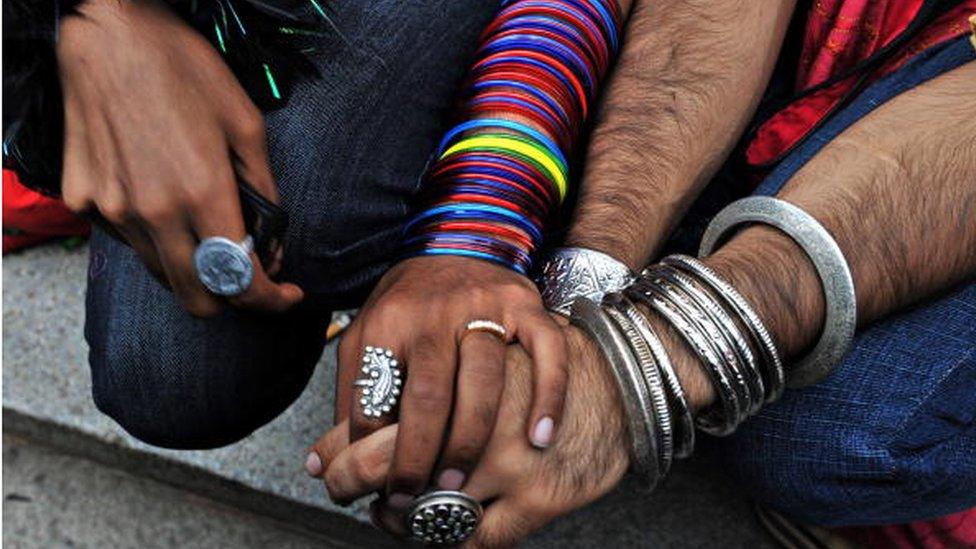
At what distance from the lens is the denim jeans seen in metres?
1.19

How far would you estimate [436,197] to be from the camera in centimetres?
123

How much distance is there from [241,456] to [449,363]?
0.86m

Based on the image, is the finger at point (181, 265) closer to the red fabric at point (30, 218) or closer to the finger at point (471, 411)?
the finger at point (471, 411)

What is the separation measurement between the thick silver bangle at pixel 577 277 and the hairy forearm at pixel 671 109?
0.04 metres

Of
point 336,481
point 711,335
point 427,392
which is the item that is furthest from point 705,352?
point 336,481

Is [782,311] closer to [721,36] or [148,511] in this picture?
[721,36]

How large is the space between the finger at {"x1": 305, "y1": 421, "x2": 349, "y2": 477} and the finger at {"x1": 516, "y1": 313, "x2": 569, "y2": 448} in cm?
19

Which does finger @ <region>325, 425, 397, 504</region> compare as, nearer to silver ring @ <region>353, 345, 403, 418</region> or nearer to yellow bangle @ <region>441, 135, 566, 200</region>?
silver ring @ <region>353, 345, 403, 418</region>

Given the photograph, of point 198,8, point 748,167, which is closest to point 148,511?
point 198,8

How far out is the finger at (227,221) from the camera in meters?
1.10

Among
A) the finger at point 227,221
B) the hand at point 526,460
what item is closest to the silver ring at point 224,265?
the finger at point 227,221

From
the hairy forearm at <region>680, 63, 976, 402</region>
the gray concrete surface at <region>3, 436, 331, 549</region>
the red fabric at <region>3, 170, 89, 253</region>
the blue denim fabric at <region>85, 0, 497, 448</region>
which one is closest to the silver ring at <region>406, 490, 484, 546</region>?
the hairy forearm at <region>680, 63, 976, 402</region>

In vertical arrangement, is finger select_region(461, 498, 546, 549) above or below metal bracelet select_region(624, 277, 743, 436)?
below

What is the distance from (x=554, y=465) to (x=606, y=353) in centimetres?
12
